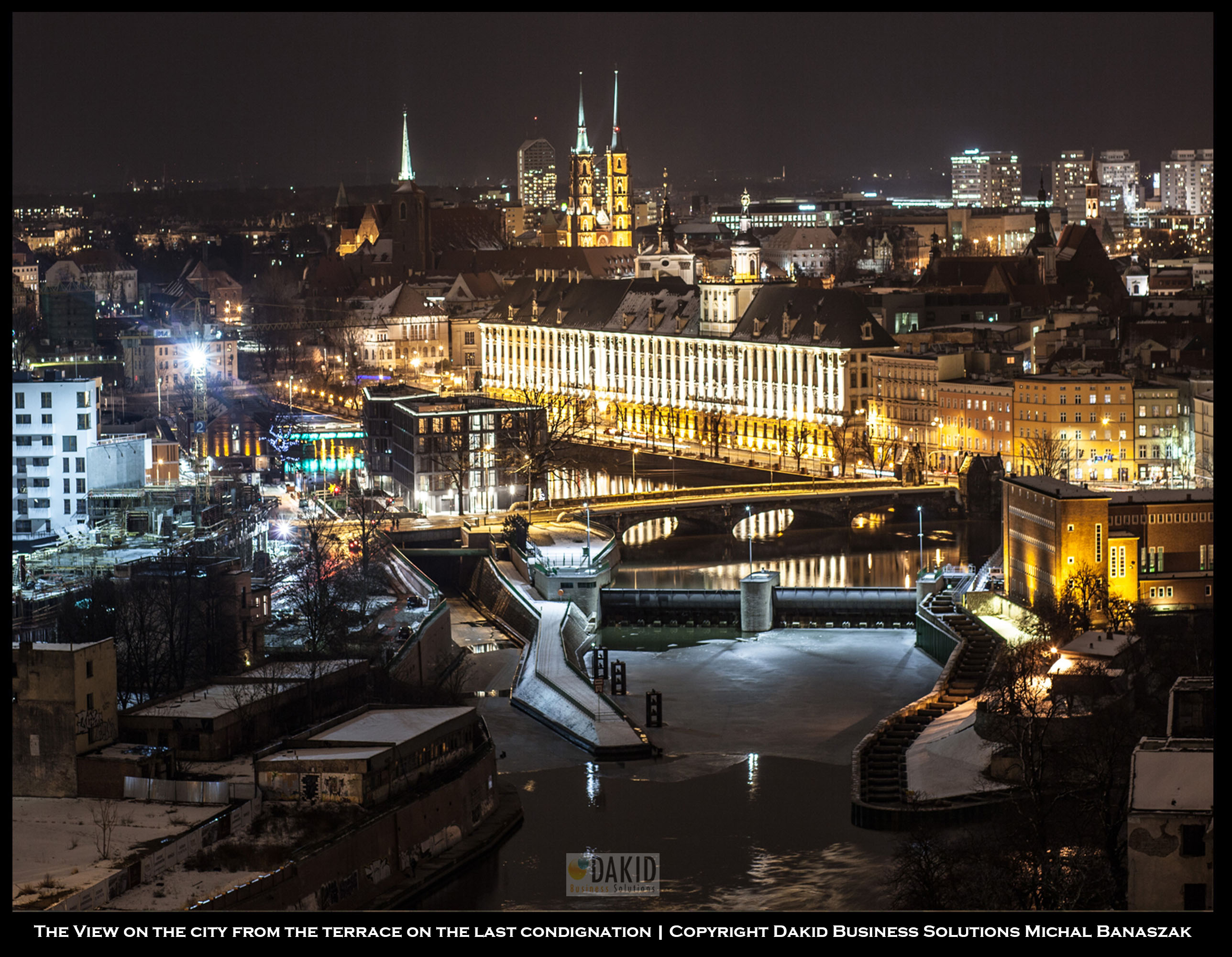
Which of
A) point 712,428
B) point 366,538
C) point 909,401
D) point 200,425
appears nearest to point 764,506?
point 909,401

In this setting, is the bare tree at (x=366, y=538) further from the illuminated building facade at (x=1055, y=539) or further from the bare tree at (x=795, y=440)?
the bare tree at (x=795, y=440)

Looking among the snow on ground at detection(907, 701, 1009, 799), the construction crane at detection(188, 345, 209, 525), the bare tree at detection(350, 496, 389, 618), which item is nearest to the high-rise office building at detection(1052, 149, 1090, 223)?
the construction crane at detection(188, 345, 209, 525)

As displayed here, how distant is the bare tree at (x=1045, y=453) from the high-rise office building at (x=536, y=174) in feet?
218

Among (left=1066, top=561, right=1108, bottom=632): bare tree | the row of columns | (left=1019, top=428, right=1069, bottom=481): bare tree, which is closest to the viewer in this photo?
(left=1066, top=561, right=1108, bottom=632): bare tree

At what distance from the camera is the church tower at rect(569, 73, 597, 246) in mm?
65688

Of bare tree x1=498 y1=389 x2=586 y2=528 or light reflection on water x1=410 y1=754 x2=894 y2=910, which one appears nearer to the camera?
light reflection on water x1=410 y1=754 x2=894 y2=910

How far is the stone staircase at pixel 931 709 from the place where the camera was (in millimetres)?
15594

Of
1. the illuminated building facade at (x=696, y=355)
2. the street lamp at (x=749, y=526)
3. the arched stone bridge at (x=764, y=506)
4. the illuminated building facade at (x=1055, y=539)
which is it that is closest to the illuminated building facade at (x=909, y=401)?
the illuminated building facade at (x=696, y=355)

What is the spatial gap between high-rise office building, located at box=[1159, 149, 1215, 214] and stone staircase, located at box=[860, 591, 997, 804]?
63728 mm

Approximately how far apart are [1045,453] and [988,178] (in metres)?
71.4

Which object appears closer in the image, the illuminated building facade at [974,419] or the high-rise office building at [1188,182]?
the illuminated building facade at [974,419]

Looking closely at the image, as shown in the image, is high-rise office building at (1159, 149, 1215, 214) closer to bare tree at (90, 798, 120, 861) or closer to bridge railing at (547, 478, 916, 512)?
bridge railing at (547, 478, 916, 512)

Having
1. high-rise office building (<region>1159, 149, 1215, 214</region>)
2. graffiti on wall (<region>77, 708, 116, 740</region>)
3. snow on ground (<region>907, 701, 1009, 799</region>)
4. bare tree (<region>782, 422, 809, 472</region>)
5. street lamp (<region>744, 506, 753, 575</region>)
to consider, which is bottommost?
snow on ground (<region>907, 701, 1009, 799</region>)
